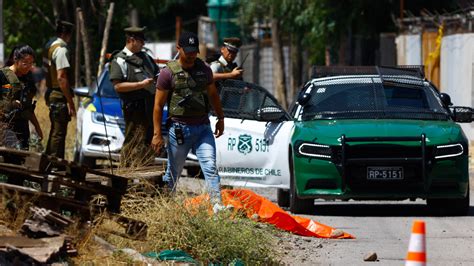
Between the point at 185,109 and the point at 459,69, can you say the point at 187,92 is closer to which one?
the point at 185,109

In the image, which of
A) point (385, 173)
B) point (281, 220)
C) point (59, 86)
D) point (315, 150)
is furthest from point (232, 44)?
point (281, 220)

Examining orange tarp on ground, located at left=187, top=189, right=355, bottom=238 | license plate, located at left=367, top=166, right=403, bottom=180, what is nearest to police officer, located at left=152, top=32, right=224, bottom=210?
orange tarp on ground, located at left=187, top=189, right=355, bottom=238

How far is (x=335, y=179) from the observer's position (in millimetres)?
13625

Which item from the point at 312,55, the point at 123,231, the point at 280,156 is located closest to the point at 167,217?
the point at 123,231

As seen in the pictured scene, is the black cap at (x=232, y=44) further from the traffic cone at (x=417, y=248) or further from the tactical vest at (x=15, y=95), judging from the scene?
the traffic cone at (x=417, y=248)

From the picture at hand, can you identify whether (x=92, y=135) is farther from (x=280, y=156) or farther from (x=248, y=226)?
(x=248, y=226)

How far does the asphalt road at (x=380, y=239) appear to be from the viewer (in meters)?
10.7

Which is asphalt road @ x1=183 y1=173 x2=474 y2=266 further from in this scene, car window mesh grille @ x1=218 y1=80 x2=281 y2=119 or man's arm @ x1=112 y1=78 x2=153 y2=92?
man's arm @ x1=112 y1=78 x2=153 y2=92

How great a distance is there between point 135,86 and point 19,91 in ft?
4.83

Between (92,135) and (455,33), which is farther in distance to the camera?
(455,33)

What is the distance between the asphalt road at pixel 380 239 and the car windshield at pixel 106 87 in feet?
14.4

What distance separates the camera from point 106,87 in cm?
1859

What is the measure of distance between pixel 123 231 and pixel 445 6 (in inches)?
879

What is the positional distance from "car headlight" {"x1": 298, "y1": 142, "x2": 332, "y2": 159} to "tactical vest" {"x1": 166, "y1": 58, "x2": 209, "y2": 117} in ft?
6.89
